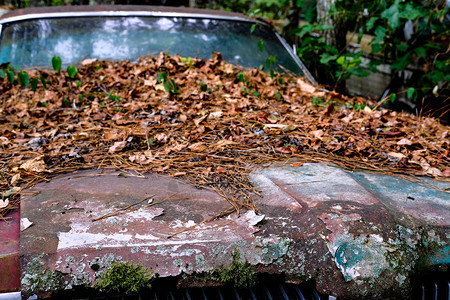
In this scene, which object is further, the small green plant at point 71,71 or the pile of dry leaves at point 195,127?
the small green plant at point 71,71

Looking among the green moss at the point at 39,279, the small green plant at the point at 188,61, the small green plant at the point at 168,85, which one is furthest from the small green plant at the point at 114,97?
the green moss at the point at 39,279

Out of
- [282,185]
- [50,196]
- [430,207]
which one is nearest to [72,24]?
[50,196]

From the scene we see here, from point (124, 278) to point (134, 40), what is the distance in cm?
249

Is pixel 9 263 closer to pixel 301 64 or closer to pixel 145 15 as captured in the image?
pixel 145 15

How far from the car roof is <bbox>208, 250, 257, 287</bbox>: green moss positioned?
2.74 m

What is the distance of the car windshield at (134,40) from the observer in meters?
2.82

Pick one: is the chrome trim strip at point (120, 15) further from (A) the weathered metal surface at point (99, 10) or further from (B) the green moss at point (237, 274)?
(B) the green moss at point (237, 274)

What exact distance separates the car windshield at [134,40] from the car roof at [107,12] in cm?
4

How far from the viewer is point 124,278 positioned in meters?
0.98

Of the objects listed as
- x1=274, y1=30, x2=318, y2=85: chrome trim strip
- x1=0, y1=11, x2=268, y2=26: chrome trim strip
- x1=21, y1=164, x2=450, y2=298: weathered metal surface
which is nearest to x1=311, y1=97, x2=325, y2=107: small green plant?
x1=274, y1=30, x2=318, y2=85: chrome trim strip

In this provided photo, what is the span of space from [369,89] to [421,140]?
12.4 feet

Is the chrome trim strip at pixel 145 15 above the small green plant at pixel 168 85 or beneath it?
above

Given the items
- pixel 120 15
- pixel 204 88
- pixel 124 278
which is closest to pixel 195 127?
pixel 204 88

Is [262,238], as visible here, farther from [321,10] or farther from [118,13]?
[321,10]
